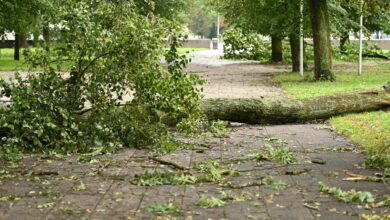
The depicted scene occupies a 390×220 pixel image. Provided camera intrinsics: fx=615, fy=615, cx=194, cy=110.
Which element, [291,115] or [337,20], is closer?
[291,115]

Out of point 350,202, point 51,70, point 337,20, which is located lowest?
point 350,202

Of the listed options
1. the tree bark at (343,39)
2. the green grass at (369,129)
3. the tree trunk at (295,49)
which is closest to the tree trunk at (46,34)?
the green grass at (369,129)

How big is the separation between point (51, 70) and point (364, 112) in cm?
632

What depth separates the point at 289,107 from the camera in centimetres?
1113

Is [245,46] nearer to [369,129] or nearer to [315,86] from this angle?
[315,86]

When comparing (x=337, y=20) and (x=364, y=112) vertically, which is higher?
(x=337, y=20)

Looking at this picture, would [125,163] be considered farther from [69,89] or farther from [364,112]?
[364,112]

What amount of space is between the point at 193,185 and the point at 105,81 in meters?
3.10

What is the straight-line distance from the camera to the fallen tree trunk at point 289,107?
10584 mm

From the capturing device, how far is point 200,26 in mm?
106625

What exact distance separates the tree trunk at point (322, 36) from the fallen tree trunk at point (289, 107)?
779 cm

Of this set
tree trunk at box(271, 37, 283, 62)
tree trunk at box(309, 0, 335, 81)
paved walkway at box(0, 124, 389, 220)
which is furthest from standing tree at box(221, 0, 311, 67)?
paved walkway at box(0, 124, 389, 220)

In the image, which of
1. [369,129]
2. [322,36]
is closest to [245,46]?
[322,36]

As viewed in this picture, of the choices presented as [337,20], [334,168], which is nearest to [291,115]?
[334,168]
